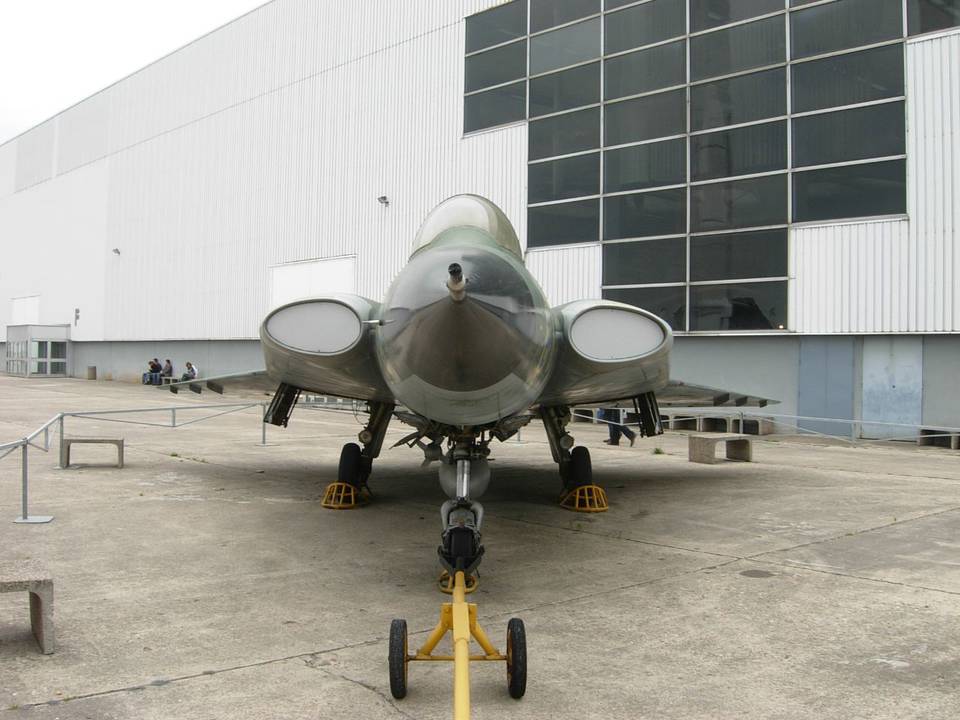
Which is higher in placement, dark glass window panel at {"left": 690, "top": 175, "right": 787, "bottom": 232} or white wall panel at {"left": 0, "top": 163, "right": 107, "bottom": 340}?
white wall panel at {"left": 0, "top": 163, "right": 107, "bottom": 340}

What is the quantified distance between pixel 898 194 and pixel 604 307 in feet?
45.3

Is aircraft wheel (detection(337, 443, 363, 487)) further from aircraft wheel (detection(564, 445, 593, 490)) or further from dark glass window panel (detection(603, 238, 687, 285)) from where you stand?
dark glass window panel (detection(603, 238, 687, 285))

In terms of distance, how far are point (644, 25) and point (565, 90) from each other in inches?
108

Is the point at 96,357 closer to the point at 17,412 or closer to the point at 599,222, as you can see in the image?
the point at 17,412

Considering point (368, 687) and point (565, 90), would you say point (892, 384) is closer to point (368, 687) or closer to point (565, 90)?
point (565, 90)

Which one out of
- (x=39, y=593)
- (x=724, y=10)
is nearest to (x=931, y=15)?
(x=724, y=10)

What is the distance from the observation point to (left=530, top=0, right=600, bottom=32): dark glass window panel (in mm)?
22639

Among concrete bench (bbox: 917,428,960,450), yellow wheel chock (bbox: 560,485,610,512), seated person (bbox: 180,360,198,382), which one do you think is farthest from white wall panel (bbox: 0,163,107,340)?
yellow wheel chock (bbox: 560,485,610,512)

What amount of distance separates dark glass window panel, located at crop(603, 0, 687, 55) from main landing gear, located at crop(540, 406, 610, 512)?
1550 centimetres

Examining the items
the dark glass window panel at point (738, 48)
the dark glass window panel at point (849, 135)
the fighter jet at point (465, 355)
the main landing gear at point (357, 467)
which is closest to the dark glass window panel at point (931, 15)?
the dark glass window panel at point (849, 135)

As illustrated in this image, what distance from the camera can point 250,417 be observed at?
23750 millimetres

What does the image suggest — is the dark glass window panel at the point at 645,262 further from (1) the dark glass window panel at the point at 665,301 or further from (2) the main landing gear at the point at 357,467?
(2) the main landing gear at the point at 357,467

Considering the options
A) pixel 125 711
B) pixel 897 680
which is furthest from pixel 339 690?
pixel 897 680

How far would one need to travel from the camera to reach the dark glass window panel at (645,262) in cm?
2070
